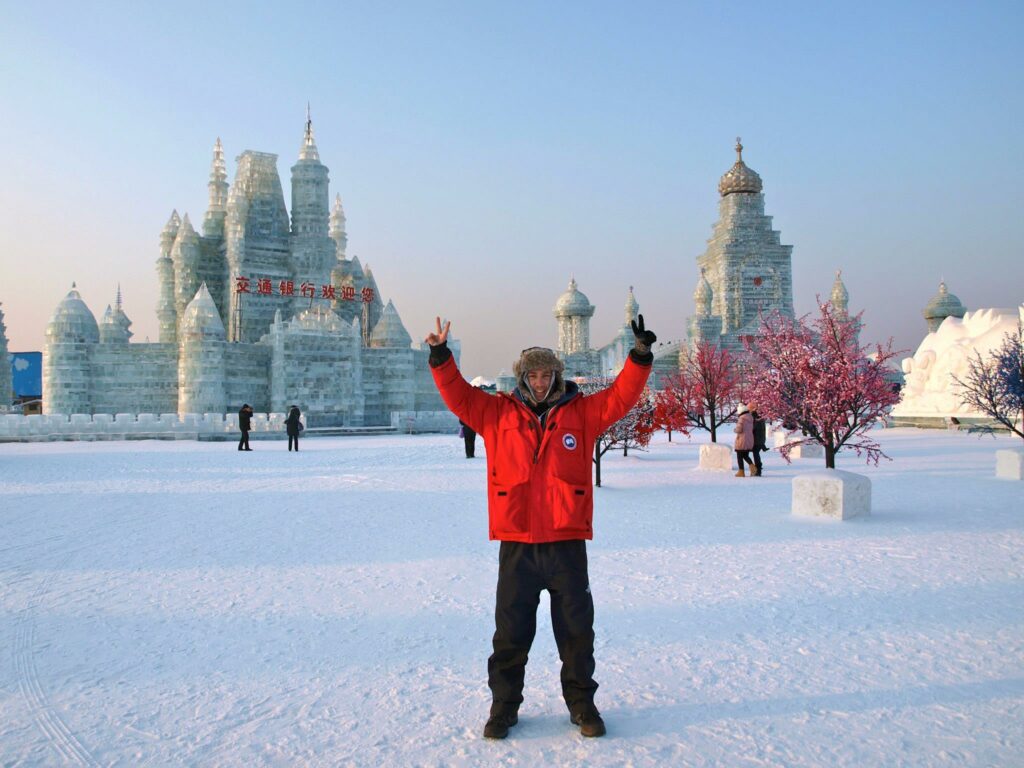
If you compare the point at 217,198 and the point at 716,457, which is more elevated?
the point at 217,198

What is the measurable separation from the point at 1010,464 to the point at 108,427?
27989 millimetres

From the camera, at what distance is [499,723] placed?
316 centimetres

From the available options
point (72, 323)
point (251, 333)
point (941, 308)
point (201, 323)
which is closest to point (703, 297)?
point (941, 308)

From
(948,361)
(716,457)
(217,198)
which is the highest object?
(217,198)

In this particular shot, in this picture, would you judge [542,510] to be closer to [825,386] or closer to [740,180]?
[825,386]

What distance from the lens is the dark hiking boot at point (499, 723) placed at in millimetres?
3135

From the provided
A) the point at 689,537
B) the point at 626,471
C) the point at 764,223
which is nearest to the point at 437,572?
the point at 689,537

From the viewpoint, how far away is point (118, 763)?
2959 millimetres

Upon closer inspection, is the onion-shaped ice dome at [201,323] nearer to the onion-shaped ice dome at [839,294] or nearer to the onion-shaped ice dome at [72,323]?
the onion-shaped ice dome at [72,323]

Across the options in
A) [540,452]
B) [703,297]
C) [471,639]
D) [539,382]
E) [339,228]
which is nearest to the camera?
[540,452]

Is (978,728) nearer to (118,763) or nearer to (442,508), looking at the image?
(118,763)

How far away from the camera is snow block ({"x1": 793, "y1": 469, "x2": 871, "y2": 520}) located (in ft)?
27.6

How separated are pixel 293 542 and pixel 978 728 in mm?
6027

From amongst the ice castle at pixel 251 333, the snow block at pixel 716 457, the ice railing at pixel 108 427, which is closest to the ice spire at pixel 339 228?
the ice castle at pixel 251 333
